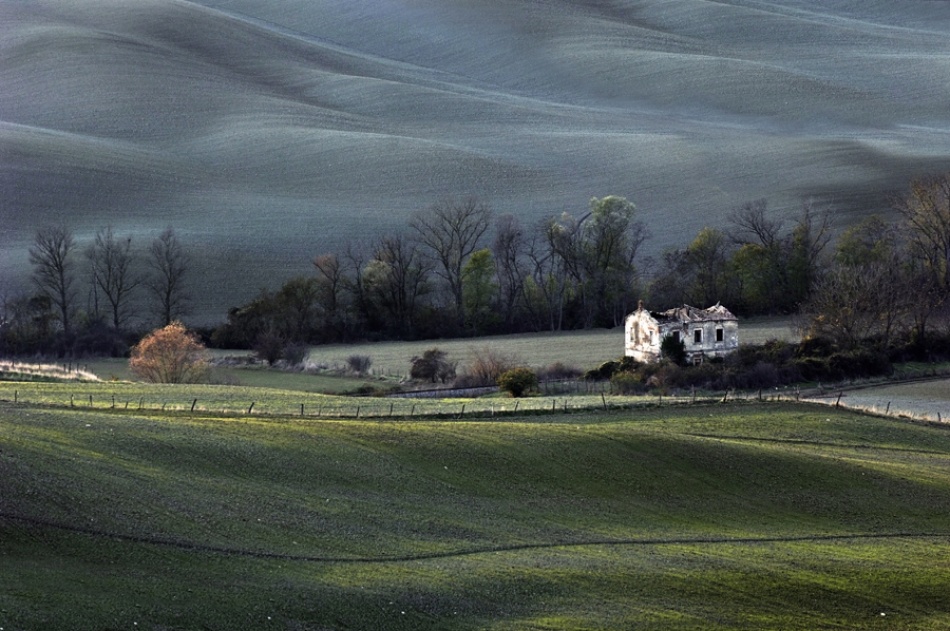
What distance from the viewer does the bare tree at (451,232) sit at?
114 m

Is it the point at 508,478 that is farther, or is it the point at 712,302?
the point at 712,302

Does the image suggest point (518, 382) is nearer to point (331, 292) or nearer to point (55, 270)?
point (331, 292)

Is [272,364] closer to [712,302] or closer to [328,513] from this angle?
[712,302]

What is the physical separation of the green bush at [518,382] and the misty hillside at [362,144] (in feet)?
146

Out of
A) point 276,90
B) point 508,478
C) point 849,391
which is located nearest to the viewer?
point 508,478

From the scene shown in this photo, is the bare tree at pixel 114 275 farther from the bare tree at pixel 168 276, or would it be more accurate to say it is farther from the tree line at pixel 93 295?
the bare tree at pixel 168 276

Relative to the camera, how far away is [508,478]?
3784cm

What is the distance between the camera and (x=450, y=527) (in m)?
31.9

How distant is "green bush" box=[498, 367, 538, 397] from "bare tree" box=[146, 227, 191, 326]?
4159 cm

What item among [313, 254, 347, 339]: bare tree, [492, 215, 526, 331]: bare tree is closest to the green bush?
[313, 254, 347, 339]: bare tree

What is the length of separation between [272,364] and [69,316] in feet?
84.3

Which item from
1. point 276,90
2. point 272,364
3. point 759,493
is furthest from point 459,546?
point 276,90

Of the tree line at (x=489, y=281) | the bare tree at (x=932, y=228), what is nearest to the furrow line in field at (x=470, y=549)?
the tree line at (x=489, y=281)

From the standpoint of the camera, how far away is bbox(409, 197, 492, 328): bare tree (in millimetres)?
114375
